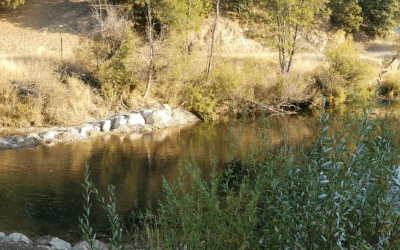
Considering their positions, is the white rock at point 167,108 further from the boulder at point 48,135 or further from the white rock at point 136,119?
the boulder at point 48,135

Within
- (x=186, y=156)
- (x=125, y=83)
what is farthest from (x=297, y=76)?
(x=186, y=156)

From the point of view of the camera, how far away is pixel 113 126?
20.1 m

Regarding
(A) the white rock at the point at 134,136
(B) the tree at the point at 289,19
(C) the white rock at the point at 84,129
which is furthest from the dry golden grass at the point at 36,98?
(B) the tree at the point at 289,19

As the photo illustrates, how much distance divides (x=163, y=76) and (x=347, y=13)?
35189 millimetres

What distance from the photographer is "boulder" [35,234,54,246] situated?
25.4 feet

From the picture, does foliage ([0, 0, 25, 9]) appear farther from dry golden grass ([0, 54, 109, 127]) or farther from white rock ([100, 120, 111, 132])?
white rock ([100, 120, 111, 132])

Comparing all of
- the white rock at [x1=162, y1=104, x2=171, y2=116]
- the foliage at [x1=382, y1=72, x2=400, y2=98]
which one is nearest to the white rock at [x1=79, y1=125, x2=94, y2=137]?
the white rock at [x1=162, y1=104, x2=171, y2=116]

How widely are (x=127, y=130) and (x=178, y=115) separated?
4273 mm

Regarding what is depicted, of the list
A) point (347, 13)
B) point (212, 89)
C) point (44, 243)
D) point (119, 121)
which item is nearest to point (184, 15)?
point (212, 89)

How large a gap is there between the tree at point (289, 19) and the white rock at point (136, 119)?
13.0m

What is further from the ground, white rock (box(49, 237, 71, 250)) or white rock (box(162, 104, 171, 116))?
white rock (box(49, 237, 71, 250))

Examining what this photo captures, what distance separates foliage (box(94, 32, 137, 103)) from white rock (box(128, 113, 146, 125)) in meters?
2.36

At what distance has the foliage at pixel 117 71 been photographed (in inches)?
868

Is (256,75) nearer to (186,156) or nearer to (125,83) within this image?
(125,83)
